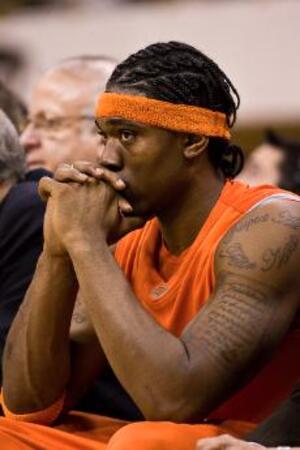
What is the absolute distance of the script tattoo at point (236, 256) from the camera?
A: 339 centimetres

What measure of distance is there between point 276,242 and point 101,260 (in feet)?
1.43

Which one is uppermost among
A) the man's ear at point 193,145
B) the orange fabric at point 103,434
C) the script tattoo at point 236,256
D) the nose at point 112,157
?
the man's ear at point 193,145

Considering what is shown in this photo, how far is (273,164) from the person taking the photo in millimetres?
7383

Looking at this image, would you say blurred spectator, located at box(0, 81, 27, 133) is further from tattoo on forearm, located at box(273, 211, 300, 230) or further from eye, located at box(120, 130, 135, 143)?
tattoo on forearm, located at box(273, 211, 300, 230)

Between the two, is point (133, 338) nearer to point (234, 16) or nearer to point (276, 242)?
point (276, 242)

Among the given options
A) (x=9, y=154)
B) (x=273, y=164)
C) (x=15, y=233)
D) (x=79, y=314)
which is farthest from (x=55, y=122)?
(x=79, y=314)

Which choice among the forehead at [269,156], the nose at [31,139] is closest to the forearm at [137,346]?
the nose at [31,139]

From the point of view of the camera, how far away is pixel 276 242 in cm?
341

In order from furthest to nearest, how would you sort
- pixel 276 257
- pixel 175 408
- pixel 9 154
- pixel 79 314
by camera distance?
pixel 9 154, pixel 79 314, pixel 276 257, pixel 175 408

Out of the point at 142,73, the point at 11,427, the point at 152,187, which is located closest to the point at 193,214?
the point at 152,187

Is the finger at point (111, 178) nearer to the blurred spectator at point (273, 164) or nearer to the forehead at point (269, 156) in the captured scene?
the blurred spectator at point (273, 164)

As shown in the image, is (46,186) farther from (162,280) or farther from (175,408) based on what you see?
(175,408)

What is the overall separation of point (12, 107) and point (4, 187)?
132cm

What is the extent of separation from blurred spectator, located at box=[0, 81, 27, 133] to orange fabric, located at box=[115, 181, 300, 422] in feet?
7.51
